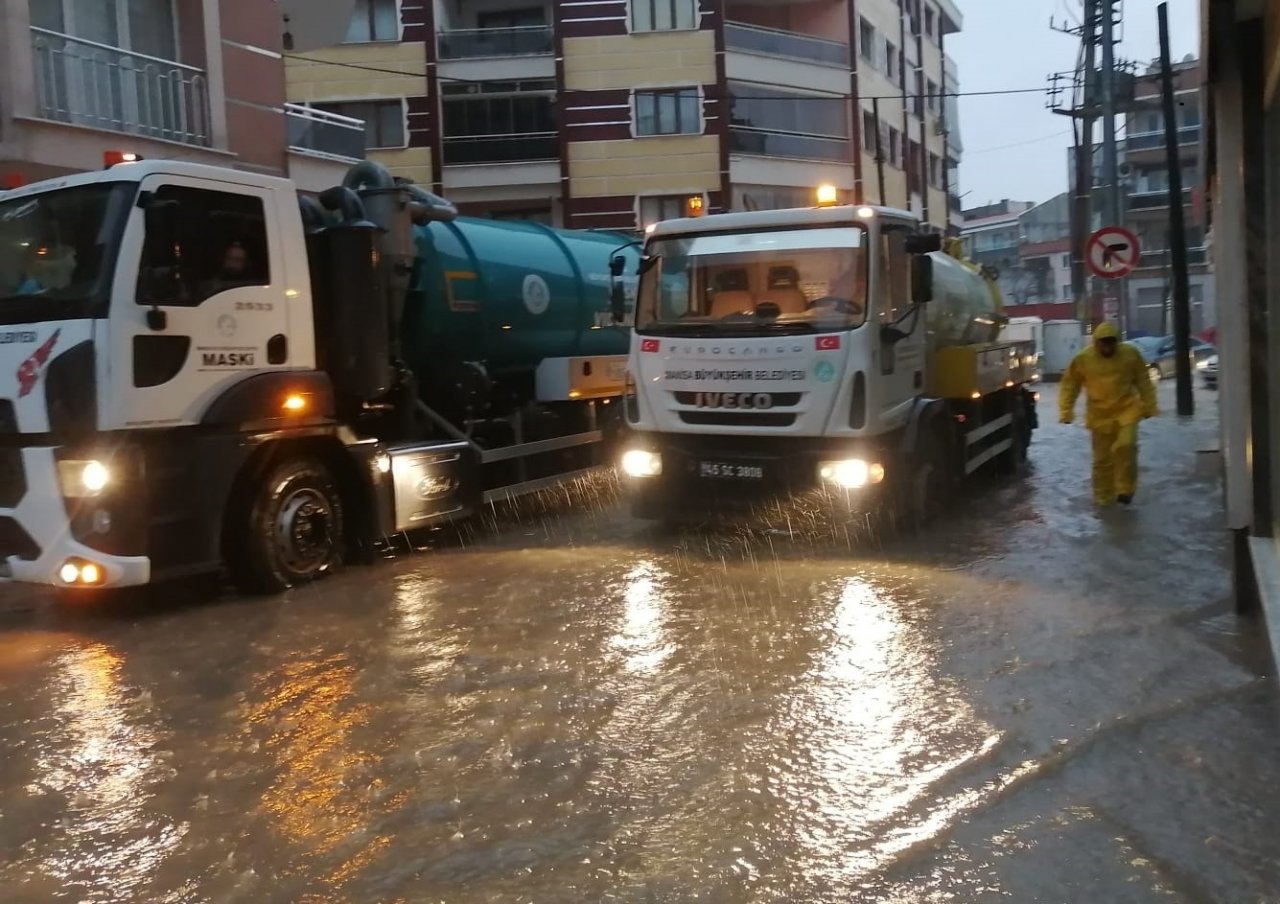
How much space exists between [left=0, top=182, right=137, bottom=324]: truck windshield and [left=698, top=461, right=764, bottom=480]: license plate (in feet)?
15.0

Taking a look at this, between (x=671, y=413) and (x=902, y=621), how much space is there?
3.13 meters

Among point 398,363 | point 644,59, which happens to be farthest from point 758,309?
point 644,59

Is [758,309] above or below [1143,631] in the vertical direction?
above

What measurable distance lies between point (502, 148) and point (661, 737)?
28.5 m

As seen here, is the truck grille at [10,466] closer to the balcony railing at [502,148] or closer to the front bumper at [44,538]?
the front bumper at [44,538]

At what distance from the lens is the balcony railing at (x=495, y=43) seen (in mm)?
31797

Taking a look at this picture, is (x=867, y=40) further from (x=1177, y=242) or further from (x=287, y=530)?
(x=287, y=530)

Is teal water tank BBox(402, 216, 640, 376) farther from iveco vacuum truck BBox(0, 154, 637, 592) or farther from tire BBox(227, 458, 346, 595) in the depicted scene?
tire BBox(227, 458, 346, 595)

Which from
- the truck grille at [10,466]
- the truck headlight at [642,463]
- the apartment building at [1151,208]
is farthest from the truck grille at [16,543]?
the apartment building at [1151,208]

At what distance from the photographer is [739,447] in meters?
9.59

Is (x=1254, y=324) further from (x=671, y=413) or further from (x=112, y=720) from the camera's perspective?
(x=112, y=720)

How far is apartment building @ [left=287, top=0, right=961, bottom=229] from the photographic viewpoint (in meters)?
31.7

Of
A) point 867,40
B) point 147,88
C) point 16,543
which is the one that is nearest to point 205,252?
point 16,543

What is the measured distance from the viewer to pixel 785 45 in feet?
108
